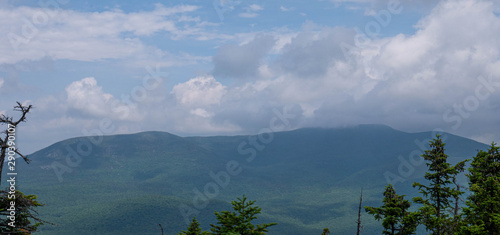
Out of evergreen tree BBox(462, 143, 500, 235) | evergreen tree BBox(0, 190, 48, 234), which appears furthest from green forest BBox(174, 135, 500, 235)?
evergreen tree BBox(0, 190, 48, 234)

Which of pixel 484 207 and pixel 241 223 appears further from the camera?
pixel 241 223

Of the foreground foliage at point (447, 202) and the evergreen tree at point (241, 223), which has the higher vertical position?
the foreground foliage at point (447, 202)

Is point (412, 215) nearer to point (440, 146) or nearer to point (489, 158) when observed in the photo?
point (440, 146)

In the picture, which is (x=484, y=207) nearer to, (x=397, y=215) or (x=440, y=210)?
(x=440, y=210)

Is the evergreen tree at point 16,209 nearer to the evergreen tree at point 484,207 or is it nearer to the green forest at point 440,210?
the green forest at point 440,210

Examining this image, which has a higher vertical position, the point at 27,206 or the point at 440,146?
the point at 440,146

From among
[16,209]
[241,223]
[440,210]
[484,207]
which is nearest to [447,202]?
[440,210]

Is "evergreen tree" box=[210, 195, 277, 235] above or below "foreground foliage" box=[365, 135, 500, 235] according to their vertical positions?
below

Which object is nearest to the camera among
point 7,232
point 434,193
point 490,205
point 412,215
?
point 7,232

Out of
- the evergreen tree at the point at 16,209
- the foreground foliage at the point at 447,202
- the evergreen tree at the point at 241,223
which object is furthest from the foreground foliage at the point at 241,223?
the evergreen tree at the point at 16,209

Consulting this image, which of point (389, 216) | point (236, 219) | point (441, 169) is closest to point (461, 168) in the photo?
point (441, 169)

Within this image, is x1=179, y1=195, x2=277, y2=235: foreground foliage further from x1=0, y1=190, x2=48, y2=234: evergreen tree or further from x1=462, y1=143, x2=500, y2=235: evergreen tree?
x1=462, y1=143, x2=500, y2=235: evergreen tree

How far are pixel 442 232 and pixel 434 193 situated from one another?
141 inches

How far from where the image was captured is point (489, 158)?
38875 mm
